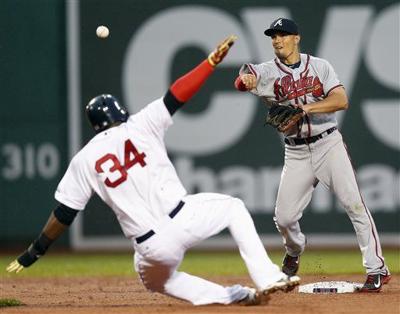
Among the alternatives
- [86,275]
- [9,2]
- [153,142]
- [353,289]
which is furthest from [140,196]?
[9,2]

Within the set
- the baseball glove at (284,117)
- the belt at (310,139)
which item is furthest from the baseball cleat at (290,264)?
the baseball glove at (284,117)

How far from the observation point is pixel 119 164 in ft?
20.3

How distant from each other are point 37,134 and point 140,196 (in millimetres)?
7323

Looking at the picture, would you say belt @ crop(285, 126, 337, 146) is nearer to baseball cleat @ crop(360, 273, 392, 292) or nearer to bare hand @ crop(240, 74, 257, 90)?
bare hand @ crop(240, 74, 257, 90)

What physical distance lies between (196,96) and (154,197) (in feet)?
23.3

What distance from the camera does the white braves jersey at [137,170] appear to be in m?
6.16

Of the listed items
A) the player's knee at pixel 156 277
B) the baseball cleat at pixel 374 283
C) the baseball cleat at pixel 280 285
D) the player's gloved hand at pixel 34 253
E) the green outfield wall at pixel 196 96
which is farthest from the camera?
the green outfield wall at pixel 196 96

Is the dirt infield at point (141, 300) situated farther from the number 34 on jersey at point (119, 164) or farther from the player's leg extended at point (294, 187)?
the number 34 on jersey at point (119, 164)

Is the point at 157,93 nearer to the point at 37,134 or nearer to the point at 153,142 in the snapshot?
the point at 37,134

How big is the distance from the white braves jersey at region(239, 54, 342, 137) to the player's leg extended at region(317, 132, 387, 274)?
0.17m

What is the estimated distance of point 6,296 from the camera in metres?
8.34

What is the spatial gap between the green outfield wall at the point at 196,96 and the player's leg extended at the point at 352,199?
5140 millimetres

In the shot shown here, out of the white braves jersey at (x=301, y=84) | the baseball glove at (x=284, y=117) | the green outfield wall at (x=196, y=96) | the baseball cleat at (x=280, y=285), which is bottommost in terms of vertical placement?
the green outfield wall at (x=196, y=96)

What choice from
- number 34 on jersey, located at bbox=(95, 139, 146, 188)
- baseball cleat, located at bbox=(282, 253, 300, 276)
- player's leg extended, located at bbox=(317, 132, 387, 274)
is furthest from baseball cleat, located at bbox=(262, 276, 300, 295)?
baseball cleat, located at bbox=(282, 253, 300, 276)
